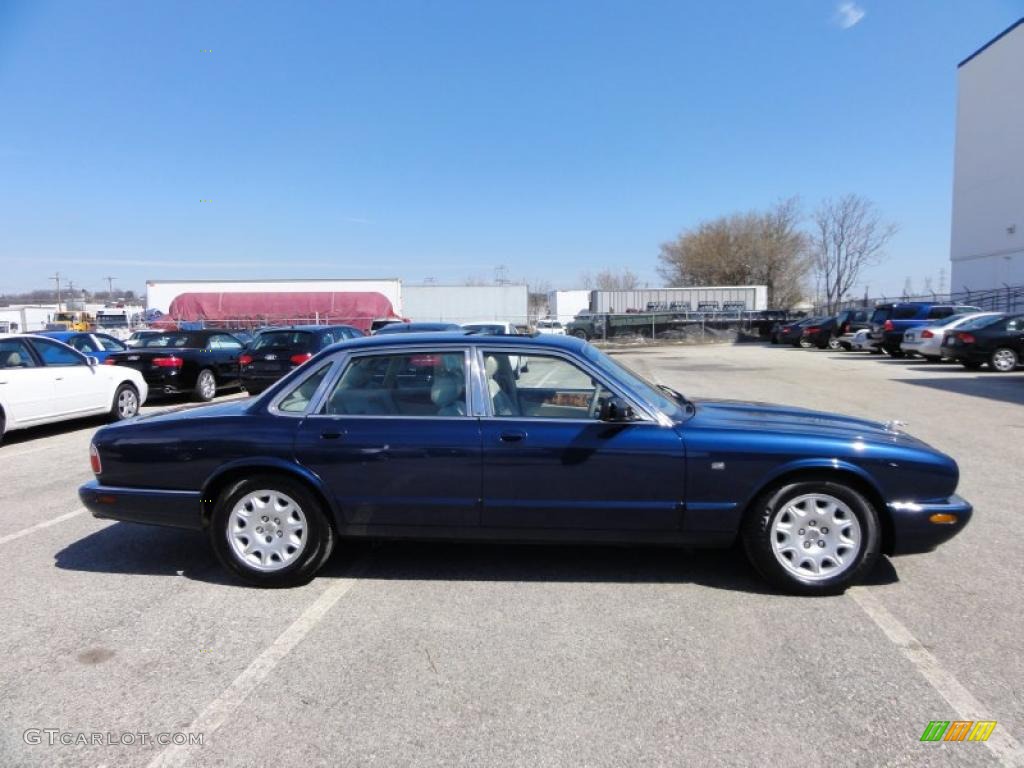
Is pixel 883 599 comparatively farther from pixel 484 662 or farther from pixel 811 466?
pixel 484 662

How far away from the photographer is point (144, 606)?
12.4 feet

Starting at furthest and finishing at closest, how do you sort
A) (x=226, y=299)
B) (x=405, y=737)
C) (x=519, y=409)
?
(x=226, y=299) → (x=519, y=409) → (x=405, y=737)

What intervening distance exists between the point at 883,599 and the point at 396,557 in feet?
9.84

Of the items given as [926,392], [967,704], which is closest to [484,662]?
[967,704]

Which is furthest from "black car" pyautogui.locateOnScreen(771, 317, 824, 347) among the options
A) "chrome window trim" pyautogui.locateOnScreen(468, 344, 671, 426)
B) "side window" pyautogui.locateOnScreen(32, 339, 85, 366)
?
"chrome window trim" pyautogui.locateOnScreen(468, 344, 671, 426)

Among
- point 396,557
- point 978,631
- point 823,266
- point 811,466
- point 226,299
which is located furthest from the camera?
point 823,266

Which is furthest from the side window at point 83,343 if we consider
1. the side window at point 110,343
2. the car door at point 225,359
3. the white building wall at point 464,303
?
the white building wall at point 464,303

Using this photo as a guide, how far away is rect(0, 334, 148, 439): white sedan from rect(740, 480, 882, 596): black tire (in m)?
9.48

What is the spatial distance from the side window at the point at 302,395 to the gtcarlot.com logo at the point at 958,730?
3514 millimetres

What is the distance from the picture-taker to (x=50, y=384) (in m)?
9.36

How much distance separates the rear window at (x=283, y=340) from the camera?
12523 mm

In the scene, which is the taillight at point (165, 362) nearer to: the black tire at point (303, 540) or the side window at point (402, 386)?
the black tire at point (303, 540)

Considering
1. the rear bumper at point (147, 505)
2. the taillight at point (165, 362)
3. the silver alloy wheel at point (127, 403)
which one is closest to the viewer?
the rear bumper at point (147, 505)

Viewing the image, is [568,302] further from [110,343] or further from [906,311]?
[110,343]
